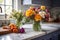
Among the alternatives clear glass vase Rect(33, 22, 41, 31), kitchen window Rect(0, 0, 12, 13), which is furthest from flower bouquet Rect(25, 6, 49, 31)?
kitchen window Rect(0, 0, 12, 13)

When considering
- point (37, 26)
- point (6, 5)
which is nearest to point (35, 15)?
point (37, 26)

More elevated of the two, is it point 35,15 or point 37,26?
point 35,15

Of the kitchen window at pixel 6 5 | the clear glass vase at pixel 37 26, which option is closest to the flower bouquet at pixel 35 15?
the clear glass vase at pixel 37 26

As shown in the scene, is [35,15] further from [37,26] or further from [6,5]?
[6,5]

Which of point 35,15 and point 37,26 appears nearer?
point 35,15

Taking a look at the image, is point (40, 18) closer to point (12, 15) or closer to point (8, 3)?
point (12, 15)

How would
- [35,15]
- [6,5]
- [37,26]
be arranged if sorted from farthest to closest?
[6,5] → [37,26] → [35,15]

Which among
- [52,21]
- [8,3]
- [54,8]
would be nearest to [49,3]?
[54,8]

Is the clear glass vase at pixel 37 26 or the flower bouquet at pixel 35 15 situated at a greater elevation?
the flower bouquet at pixel 35 15

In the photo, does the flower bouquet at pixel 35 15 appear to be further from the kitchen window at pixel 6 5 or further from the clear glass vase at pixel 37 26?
the kitchen window at pixel 6 5

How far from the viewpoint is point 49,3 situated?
13.8 feet

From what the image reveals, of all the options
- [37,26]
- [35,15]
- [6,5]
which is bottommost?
[37,26]

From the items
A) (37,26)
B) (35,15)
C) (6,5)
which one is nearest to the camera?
(35,15)

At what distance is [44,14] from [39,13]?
0.08 metres
